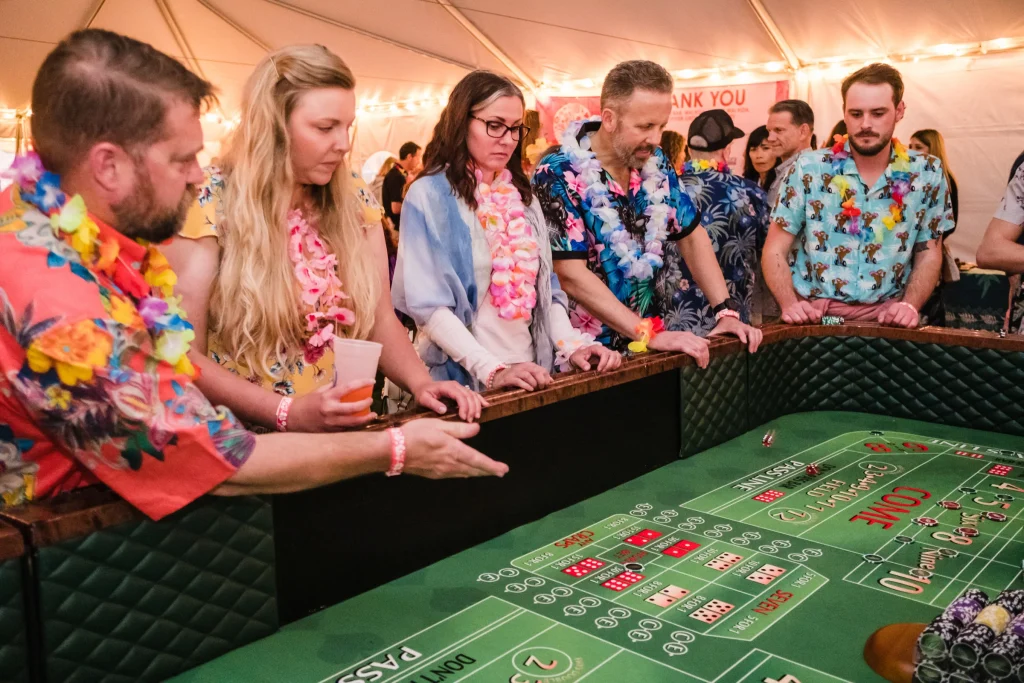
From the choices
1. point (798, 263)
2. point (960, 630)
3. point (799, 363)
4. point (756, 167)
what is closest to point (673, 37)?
point (756, 167)

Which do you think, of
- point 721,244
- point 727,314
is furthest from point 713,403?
point 721,244

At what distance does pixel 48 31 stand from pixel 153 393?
7.35m

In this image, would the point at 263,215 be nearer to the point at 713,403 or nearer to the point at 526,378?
the point at 526,378

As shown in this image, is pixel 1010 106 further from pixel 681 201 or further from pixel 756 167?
pixel 681 201

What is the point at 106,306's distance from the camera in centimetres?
116

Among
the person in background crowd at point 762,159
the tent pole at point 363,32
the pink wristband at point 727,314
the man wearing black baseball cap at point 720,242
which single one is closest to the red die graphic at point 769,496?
the pink wristband at point 727,314

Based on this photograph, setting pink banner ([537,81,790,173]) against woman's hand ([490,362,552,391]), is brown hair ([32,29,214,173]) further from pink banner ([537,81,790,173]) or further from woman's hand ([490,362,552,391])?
pink banner ([537,81,790,173])

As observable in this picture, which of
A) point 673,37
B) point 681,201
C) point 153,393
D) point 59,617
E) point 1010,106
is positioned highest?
point 673,37

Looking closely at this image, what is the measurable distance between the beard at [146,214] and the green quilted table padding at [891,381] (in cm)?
174

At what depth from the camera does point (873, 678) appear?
123 cm

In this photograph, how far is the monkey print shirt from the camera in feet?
10.0

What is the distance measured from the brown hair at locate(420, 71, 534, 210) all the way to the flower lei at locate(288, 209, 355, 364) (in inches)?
21.4

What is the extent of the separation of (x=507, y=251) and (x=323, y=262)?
62cm

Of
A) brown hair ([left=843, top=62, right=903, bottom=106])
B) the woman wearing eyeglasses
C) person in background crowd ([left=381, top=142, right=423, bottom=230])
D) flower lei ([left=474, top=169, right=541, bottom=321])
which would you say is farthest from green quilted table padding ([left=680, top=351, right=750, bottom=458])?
person in background crowd ([left=381, top=142, right=423, bottom=230])
